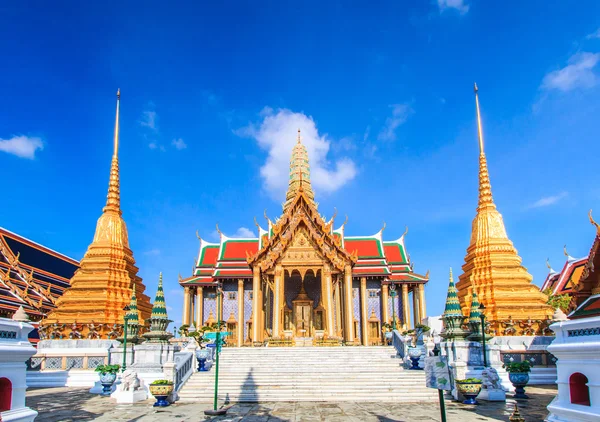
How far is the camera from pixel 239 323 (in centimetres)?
3133

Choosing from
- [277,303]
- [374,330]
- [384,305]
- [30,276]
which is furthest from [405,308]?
[30,276]

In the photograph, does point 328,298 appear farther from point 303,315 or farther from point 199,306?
point 199,306

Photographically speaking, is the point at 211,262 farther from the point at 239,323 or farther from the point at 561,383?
the point at 561,383

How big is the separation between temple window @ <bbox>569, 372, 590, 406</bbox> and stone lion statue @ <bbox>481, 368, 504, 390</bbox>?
7852 millimetres

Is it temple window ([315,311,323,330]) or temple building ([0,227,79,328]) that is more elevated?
temple building ([0,227,79,328])

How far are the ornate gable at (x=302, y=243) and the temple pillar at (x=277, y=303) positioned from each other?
22.8 inches

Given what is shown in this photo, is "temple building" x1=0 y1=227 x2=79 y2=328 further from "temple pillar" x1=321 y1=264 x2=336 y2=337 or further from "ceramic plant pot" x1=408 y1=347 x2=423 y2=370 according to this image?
"ceramic plant pot" x1=408 y1=347 x2=423 y2=370

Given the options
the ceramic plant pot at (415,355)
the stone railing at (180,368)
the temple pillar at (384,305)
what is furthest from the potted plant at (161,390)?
the temple pillar at (384,305)

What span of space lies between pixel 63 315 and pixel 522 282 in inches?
966

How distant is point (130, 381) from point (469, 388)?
9951 mm

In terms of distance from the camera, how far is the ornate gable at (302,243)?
27344mm

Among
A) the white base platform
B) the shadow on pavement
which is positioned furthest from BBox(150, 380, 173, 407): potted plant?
the white base platform

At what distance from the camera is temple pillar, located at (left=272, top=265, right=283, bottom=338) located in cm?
2609

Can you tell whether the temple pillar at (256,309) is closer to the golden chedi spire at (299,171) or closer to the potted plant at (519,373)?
the golden chedi spire at (299,171)
